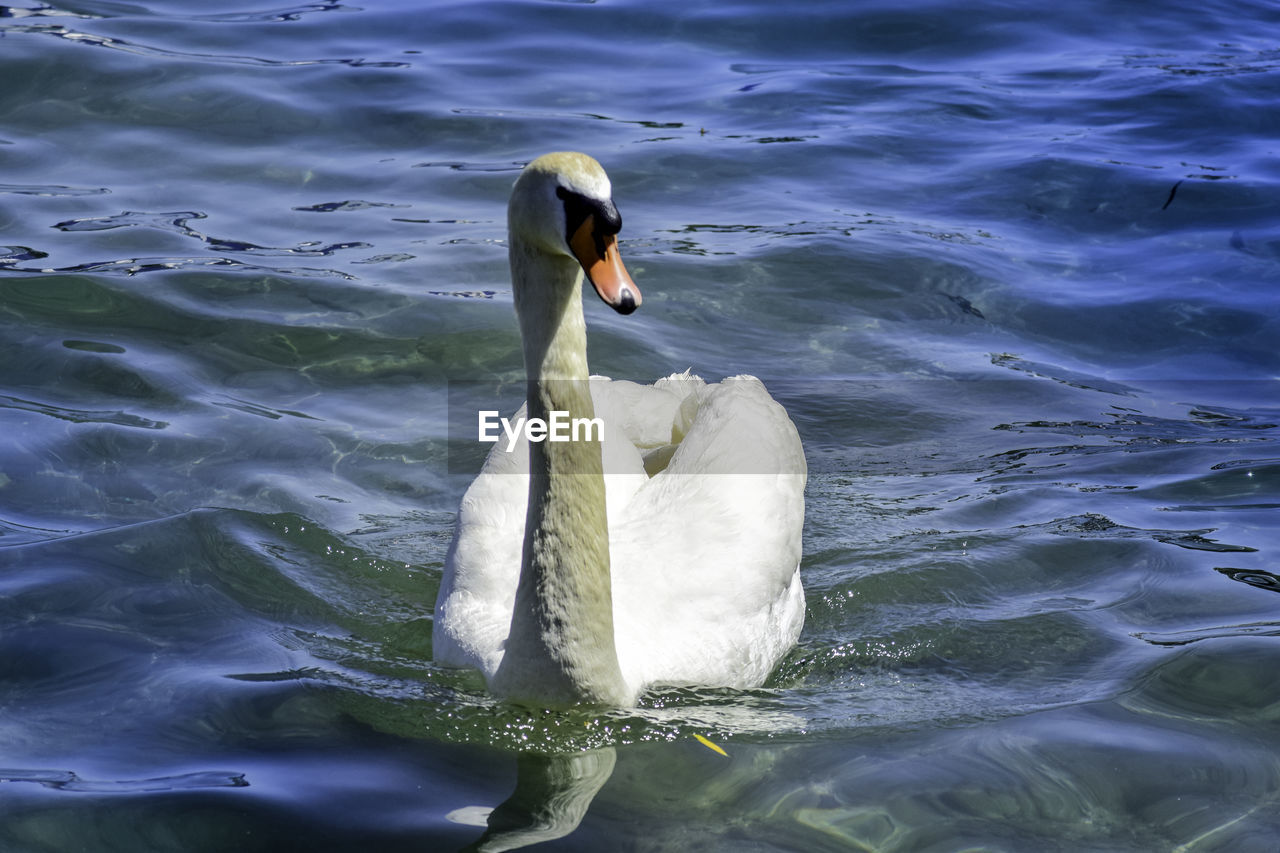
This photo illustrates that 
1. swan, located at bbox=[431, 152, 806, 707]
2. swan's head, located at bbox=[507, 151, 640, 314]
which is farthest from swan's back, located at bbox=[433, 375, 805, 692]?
swan's head, located at bbox=[507, 151, 640, 314]

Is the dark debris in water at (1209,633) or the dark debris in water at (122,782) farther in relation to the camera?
the dark debris in water at (1209,633)

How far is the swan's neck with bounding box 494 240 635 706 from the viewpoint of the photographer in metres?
4.59

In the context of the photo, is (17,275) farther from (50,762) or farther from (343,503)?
(50,762)

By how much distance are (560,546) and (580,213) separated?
3.41 feet

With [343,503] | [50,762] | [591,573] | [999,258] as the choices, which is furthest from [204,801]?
[999,258]

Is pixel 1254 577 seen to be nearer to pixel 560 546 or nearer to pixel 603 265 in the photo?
pixel 560 546

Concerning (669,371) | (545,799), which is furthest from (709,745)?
(669,371)

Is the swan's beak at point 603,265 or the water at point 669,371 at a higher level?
the swan's beak at point 603,265

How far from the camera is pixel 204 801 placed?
4.30 meters

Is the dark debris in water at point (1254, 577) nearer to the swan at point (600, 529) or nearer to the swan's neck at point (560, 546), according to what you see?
the swan at point (600, 529)

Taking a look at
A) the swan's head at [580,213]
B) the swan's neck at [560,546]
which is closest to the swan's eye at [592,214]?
the swan's head at [580,213]

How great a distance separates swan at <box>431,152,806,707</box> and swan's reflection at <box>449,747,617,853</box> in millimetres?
178

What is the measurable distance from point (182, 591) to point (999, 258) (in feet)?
20.6

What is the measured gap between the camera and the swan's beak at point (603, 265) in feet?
13.4
